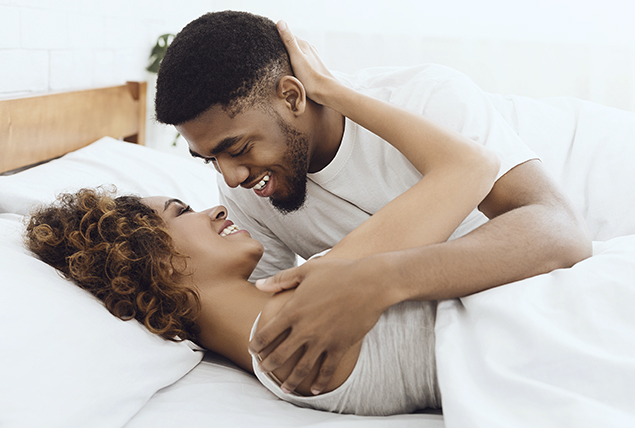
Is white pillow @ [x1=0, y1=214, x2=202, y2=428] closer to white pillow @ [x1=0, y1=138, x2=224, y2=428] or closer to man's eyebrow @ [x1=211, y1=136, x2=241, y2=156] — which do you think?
white pillow @ [x1=0, y1=138, x2=224, y2=428]

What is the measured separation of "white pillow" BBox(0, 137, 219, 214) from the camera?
1.30 m

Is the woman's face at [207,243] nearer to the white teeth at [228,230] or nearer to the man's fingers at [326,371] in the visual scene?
the white teeth at [228,230]

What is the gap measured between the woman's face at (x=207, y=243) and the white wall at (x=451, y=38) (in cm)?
105

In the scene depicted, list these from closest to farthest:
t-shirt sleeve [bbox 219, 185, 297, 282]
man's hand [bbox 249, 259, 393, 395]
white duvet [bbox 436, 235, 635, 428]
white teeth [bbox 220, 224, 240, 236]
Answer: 1. white duvet [bbox 436, 235, 635, 428]
2. man's hand [bbox 249, 259, 393, 395]
3. white teeth [bbox 220, 224, 240, 236]
4. t-shirt sleeve [bbox 219, 185, 297, 282]

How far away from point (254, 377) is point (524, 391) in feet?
1.75

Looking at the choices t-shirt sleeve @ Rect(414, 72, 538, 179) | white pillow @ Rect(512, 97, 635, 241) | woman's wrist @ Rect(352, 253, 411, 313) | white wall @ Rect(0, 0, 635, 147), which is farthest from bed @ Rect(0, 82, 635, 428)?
white wall @ Rect(0, 0, 635, 147)

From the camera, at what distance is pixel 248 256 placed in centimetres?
110

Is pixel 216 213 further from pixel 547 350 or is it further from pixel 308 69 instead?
pixel 547 350

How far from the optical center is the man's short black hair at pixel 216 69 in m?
1.11

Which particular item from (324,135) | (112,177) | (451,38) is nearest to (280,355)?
(324,135)

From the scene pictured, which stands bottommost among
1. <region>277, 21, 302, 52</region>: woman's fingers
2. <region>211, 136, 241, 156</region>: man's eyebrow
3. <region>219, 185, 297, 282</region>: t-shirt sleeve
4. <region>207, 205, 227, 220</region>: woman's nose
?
<region>219, 185, 297, 282</region>: t-shirt sleeve

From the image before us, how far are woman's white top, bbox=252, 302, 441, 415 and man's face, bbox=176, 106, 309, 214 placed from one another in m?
0.41

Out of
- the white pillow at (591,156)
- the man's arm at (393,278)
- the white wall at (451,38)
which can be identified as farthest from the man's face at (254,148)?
the white wall at (451,38)

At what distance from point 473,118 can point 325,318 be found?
2.08 ft
